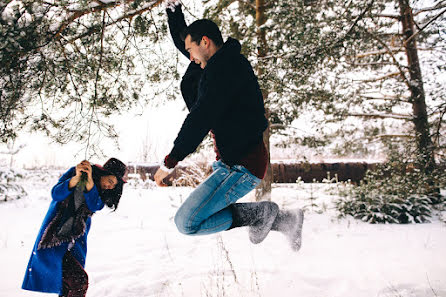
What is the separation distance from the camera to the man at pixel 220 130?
5.63 feet

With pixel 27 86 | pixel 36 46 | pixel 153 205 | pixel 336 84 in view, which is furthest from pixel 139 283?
pixel 336 84

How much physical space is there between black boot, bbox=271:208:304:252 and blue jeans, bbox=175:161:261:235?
0.54 m

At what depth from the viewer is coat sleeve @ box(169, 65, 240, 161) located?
5.57 ft

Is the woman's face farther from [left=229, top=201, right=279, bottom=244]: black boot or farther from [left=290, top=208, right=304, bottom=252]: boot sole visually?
[left=290, top=208, right=304, bottom=252]: boot sole

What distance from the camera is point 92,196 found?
6.95 feet

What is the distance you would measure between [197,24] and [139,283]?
7.86 feet

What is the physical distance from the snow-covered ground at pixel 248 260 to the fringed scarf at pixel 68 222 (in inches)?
33.9

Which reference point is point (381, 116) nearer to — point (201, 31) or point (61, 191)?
point (201, 31)

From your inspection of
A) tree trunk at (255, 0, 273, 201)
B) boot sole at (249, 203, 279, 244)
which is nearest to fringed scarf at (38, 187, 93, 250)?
boot sole at (249, 203, 279, 244)

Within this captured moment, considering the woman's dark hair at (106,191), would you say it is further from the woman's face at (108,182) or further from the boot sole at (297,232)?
the boot sole at (297,232)

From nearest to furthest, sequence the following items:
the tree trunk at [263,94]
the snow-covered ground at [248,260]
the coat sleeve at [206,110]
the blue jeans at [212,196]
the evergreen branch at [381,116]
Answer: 1. the coat sleeve at [206,110]
2. the blue jeans at [212,196]
3. the snow-covered ground at [248,260]
4. the tree trunk at [263,94]
5. the evergreen branch at [381,116]

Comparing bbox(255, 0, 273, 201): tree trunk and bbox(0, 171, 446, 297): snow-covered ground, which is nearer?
bbox(0, 171, 446, 297): snow-covered ground

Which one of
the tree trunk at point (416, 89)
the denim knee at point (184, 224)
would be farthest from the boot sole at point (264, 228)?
the tree trunk at point (416, 89)

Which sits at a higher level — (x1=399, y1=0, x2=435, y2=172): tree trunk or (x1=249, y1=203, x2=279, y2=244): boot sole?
(x1=399, y1=0, x2=435, y2=172): tree trunk
